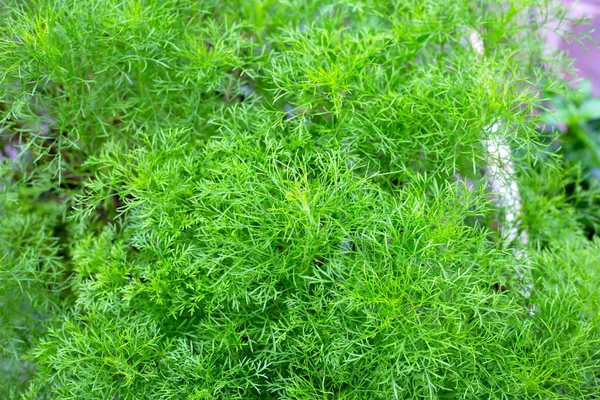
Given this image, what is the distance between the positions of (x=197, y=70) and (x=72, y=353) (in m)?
0.58

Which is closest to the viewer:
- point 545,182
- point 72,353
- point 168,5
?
point 72,353

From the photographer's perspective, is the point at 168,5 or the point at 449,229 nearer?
the point at 449,229

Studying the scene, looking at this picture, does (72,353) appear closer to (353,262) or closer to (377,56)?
(353,262)

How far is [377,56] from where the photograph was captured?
119 cm

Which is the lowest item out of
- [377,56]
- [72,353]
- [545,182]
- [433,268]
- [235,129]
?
[72,353]

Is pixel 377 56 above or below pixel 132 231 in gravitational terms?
above

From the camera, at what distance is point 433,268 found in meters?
1.04

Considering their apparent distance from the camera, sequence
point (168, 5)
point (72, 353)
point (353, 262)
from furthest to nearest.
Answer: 1. point (168, 5)
2. point (72, 353)
3. point (353, 262)

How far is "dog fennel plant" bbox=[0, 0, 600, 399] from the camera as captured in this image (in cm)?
98

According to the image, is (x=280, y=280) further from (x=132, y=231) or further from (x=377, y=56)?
(x=377, y=56)

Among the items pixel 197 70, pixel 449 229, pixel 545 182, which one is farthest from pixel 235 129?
pixel 545 182

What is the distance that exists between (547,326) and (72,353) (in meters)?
0.84

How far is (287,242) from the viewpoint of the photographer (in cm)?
101

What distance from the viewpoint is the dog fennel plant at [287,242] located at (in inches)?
38.7
